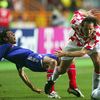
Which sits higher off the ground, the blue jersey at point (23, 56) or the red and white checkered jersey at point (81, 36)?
the red and white checkered jersey at point (81, 36)

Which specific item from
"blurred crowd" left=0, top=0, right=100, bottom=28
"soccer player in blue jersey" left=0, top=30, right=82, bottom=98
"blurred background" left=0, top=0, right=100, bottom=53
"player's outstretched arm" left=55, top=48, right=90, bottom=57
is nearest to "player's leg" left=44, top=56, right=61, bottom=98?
"soccer player in blue jersey" left=0, top=30, right=82, bottom=98

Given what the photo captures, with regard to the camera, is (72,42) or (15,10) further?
(15,10)

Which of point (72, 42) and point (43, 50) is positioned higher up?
point (72, 42)

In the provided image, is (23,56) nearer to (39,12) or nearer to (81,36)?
(81,36)

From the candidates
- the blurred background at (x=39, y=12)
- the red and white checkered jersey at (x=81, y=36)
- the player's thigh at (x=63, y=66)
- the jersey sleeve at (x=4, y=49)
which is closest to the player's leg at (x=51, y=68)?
the player's thigh at (x=63, y=66)

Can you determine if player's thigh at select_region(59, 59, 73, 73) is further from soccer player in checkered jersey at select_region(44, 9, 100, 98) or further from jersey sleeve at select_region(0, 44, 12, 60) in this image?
jersey sleeve at select_region(0, 44, 12, 60)

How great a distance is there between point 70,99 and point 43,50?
37.5 feet

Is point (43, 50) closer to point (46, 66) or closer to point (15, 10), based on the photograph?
point (15, 10)

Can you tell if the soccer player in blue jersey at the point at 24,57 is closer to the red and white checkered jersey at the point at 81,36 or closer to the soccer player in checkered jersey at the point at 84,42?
the soccer player in checkered jersey at the point at 84,42

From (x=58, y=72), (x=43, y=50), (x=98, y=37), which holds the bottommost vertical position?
(x=43, y=50)

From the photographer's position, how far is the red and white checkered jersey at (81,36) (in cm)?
→ 1041

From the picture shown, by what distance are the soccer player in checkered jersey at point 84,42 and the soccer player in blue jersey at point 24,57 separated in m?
0.32

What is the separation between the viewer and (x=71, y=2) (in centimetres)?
3152

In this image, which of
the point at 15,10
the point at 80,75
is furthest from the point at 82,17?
the point at 15,10
